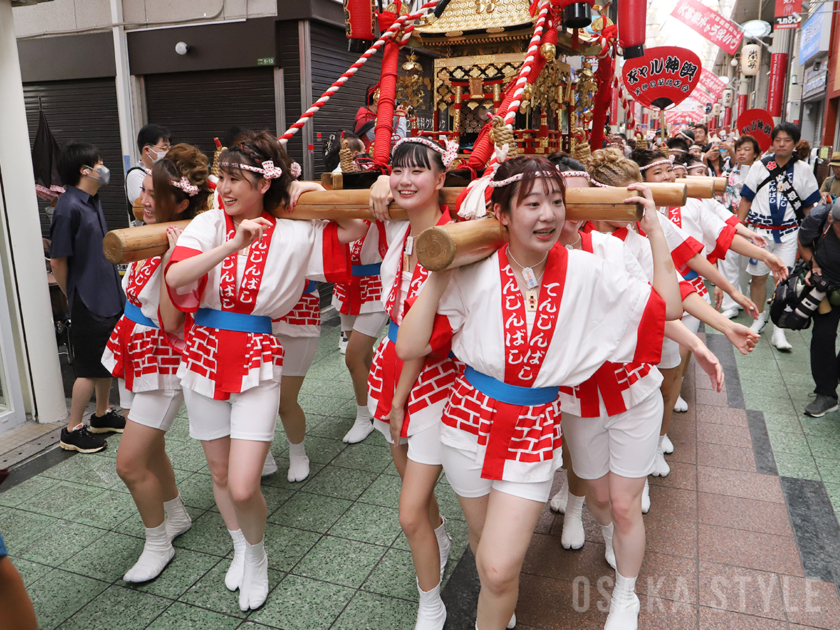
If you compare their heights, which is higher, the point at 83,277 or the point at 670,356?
the point at 83,277

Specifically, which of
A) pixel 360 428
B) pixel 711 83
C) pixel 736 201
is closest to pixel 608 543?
pixel 360 428

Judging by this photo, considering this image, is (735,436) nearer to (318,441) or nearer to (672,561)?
(672,561)

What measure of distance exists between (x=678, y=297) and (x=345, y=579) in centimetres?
193

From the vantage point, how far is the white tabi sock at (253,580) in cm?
279

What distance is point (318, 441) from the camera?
4562 millimetres

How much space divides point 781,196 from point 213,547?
6.36 meters

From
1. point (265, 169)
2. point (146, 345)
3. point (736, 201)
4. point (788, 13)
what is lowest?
point (146, 345)

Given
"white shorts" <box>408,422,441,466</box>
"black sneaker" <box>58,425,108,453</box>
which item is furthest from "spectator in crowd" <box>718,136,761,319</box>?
"black sneaker" <box>58,425,108,453</box>

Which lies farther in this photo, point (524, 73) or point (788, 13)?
point (788, 13)

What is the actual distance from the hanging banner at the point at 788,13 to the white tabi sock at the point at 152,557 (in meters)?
11.7

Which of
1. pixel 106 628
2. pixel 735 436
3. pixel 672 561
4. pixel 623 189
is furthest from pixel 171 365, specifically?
pixel 735 436

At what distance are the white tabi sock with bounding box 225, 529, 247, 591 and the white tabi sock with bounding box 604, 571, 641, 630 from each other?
5.27ft

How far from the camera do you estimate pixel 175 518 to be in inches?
131

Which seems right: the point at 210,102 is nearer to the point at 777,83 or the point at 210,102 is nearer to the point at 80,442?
the point at 80,442
